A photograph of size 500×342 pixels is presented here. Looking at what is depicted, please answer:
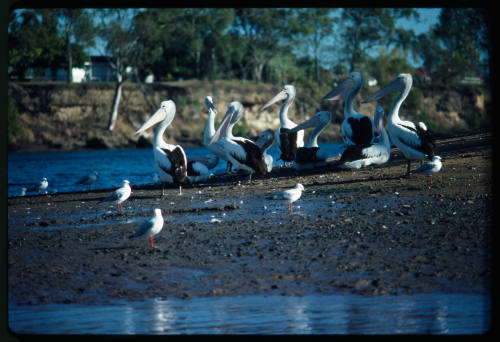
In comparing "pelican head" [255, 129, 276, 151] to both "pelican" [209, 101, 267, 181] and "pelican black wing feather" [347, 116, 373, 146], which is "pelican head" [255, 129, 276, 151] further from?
"pelican black wing feather" [347, 116, 373, 146]

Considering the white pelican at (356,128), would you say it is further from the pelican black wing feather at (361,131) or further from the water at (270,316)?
the water at (270,316)

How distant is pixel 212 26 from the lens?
4928 centimetres

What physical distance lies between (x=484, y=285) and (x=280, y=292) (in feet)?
5.52

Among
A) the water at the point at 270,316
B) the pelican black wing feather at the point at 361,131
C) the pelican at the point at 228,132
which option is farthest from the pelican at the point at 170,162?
the water at the point at 270,316

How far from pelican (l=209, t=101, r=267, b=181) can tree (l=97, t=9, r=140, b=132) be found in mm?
28269

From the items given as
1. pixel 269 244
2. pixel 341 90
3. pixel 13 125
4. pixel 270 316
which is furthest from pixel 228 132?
pixel 13 125

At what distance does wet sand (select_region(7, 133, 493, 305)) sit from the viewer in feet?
18.3

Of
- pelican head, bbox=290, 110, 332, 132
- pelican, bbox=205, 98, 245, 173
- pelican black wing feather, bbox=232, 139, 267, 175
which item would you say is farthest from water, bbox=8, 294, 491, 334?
pelican head, bbox=290, 110, 332, 132

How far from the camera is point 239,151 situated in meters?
12.7

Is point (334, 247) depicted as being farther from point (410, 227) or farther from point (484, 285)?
point (484, 285)

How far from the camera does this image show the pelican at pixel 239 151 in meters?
12.5

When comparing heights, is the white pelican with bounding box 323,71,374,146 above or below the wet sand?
above

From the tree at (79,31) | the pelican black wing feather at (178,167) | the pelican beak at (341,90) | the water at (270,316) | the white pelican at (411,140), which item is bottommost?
the water at (270,316)

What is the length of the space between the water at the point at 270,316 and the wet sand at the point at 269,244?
22cm
